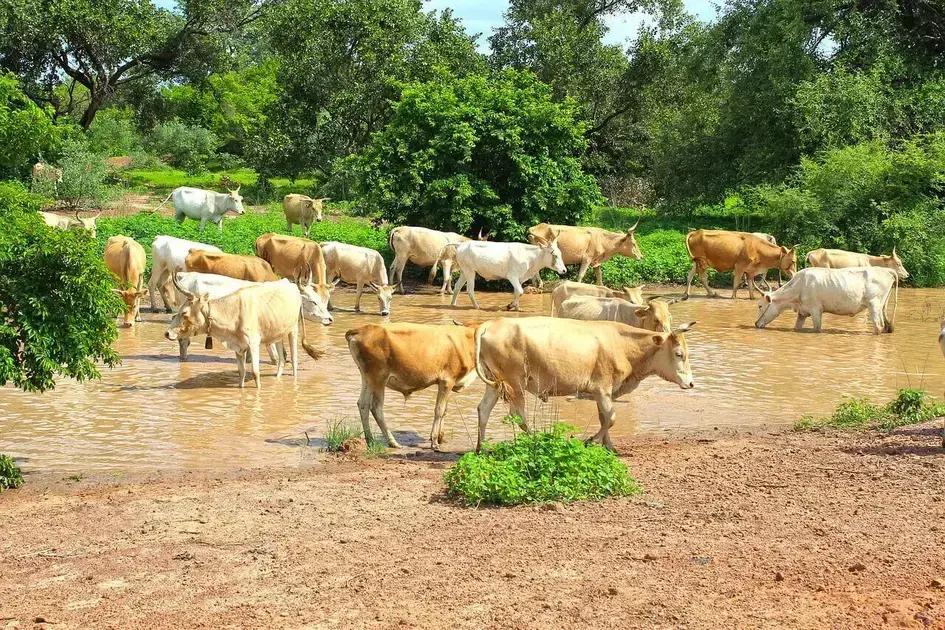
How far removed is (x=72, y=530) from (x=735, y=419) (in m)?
7.52

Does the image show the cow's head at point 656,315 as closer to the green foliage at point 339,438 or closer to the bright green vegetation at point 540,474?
the green foliage at point 339,438

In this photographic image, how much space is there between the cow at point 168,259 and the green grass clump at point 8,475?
1075 centimetres

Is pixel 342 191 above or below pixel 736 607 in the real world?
above

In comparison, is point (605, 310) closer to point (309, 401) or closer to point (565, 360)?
point (309, 401)

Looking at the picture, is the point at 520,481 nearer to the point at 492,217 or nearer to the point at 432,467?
the point at 432,467

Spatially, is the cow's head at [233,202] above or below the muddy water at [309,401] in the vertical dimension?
above

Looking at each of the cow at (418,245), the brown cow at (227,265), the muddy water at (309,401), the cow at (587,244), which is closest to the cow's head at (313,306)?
the muddy water at (309,401)

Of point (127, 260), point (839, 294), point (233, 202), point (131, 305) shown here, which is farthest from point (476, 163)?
point (131, 305)

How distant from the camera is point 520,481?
823 centimetres

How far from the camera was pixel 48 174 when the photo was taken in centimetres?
3228

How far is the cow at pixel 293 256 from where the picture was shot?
72.5 ft

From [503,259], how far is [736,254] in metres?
5.70

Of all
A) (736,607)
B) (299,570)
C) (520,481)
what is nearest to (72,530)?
(299,570)

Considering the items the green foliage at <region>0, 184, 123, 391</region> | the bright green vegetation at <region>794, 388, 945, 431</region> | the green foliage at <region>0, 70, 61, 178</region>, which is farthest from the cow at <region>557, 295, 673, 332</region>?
the green foliage at <region>0, 70, 61, 178</region>
